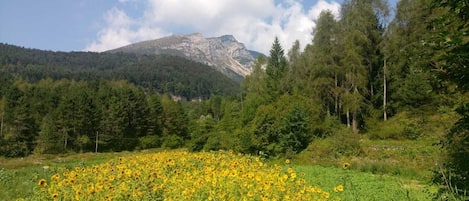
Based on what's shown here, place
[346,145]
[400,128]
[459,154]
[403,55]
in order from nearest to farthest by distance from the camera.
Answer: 1. [459,154]
2. [346,145]
3. [400,128]
4. [403,55]

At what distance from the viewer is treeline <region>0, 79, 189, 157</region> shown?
66062 mm

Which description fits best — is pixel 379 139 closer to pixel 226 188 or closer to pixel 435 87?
pixel 435 87

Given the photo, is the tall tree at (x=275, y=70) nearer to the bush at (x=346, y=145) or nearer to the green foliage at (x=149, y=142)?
the bush at (x=346, y=145)

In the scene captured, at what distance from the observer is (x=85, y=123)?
240ft

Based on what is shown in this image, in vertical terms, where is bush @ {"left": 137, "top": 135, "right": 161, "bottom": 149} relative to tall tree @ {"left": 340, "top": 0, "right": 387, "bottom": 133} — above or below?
below

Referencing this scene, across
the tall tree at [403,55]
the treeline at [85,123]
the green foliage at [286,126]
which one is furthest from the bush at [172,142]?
the tall tree at [403,55]

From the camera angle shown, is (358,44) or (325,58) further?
(325,58)

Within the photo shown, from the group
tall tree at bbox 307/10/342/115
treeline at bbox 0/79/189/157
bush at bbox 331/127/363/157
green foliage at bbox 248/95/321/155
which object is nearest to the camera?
bush at bbox 331/127/363/157

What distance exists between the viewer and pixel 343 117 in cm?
4450

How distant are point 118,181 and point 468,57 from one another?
277 inches

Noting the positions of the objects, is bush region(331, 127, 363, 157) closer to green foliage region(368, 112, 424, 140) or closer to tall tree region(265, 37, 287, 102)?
green foliage region(368, 112, 424, 140)

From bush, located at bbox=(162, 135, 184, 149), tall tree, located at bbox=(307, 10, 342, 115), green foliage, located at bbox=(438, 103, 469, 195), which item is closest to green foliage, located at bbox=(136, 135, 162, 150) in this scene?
bush, located at bbox=(162, 135, 184, 149)

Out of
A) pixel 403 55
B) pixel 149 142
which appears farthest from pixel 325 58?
pixel 149 142

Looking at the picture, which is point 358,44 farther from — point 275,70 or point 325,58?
point 275,70
